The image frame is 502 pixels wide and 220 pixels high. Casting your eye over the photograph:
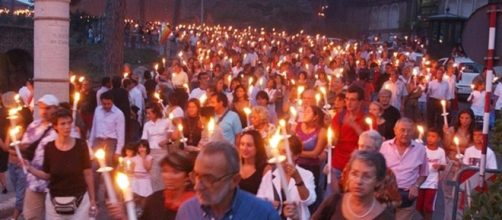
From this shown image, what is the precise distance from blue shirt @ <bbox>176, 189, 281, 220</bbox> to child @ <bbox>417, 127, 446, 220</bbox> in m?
4.83

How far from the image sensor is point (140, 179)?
9023mm

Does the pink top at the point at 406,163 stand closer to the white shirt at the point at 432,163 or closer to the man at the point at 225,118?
the white shirt at the point at 432,163

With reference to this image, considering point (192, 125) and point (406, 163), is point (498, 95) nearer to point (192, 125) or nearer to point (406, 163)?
point (192, 125)

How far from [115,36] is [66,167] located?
46.4 feet

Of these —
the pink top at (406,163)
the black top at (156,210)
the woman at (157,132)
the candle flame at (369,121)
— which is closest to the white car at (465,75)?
the woman at (157,132)

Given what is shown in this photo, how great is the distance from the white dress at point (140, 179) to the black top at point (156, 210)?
12.9 ft

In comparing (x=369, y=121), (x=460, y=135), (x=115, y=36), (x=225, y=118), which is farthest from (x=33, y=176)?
(x=115, y=36)

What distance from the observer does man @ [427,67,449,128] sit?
18.0 m

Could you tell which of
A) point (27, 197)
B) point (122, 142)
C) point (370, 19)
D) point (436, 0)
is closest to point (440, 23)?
point (436, 0)

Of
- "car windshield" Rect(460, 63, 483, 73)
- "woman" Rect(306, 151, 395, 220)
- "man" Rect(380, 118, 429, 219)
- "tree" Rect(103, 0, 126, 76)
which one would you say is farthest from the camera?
"car windshield" Rect(460, 63, 483, 73)

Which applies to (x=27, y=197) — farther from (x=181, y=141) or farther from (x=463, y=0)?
(x=463, y=0)

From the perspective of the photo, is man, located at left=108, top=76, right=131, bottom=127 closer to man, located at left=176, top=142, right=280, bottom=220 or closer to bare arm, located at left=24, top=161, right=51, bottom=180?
bare arm, located at left=24, top=161, right=51, bottom=180

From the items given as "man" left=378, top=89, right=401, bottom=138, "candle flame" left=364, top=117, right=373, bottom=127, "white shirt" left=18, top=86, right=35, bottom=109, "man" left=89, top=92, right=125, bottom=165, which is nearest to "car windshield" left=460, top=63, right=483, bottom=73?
"white shirt" left=18, top=86, right=35, bottom=109

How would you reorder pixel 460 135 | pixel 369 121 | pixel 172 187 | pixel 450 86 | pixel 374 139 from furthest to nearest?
pixel 450 86, pixel 460 135, pixel 369 121, pixel 374 139, pixel 172 187
